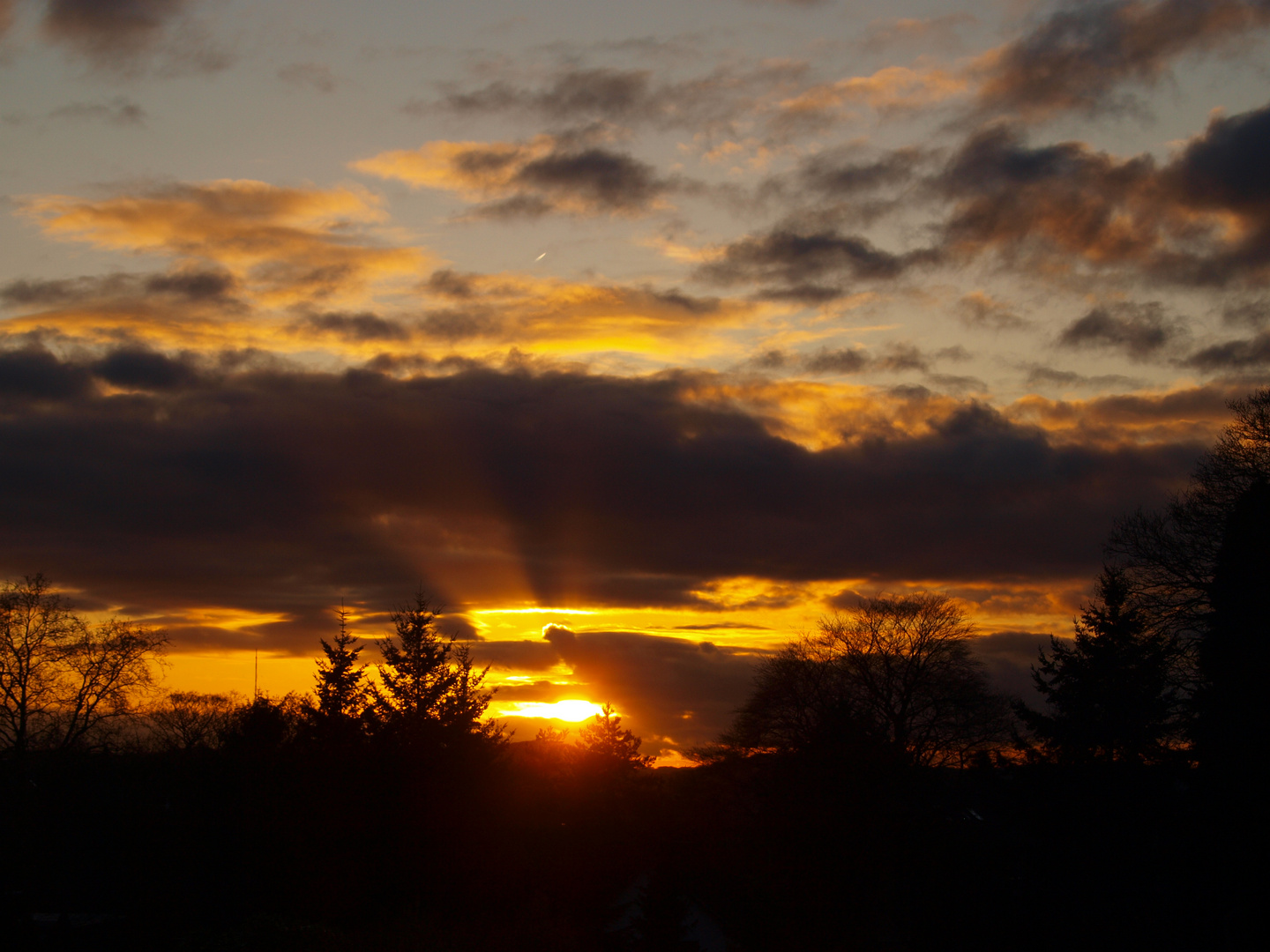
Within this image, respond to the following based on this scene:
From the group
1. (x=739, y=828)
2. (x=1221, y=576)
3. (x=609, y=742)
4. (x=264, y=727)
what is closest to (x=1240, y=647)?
(x=1221, y=576)

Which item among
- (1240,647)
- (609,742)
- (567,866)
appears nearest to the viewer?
(1240,647)

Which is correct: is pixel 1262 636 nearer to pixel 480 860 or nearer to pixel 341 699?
pixel 480 860

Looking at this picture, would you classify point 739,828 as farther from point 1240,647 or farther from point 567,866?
point 1240,647

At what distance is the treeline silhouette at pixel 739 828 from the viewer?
3130 centimetres

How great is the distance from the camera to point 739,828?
→ 163ft

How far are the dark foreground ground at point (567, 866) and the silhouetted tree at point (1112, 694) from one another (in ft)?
4.19

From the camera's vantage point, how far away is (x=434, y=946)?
105ft

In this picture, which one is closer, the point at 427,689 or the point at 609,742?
the point at 427,689

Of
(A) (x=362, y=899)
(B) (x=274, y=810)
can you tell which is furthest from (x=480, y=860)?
(B) (x=274, y=810)

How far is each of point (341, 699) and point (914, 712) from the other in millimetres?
32434

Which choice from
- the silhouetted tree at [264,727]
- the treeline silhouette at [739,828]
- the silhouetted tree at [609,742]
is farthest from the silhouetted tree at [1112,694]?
the silhouetted tree at [609,742]

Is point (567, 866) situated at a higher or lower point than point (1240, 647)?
lower

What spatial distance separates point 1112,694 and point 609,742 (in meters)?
55.1

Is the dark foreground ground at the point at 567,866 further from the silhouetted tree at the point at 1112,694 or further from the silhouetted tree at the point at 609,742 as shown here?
the silhouetted tree at the point at 609,742
